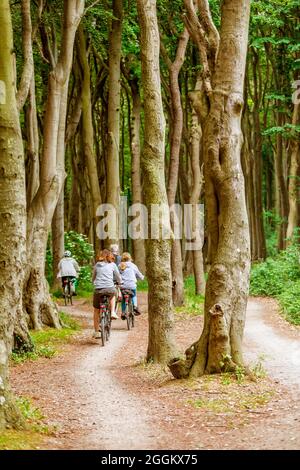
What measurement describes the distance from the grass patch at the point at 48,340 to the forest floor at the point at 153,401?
240mm

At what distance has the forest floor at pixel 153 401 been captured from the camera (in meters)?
8.85

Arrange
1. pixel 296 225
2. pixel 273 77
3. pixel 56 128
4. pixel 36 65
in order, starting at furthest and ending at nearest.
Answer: pixel 273 77 → pixel 296 225 → pixel 36 65 → pixel 56 128

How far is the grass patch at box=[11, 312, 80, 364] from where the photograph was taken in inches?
618

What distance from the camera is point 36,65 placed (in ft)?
93.3

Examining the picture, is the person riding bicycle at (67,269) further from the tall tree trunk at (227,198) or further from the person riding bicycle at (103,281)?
the tall tree trunk at (227,198)

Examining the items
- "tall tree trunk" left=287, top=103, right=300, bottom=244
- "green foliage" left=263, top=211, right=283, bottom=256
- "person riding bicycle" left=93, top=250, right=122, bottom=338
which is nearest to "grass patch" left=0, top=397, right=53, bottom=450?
"person riding bicycle" left=93, top=250, right=122, bottom=338

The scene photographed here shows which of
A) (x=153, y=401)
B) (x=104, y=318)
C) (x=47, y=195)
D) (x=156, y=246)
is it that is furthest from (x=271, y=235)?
(x=153, y=401)

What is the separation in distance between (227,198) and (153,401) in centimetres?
351

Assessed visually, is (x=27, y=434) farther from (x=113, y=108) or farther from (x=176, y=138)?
(x=113, y=108)

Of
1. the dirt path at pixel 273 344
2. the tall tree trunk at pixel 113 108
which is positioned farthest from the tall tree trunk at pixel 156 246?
the tall tree trunk at pixel 113 108

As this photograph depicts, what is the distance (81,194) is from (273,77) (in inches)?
433

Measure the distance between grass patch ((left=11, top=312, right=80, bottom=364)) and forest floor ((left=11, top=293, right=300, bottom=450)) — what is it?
24cm
